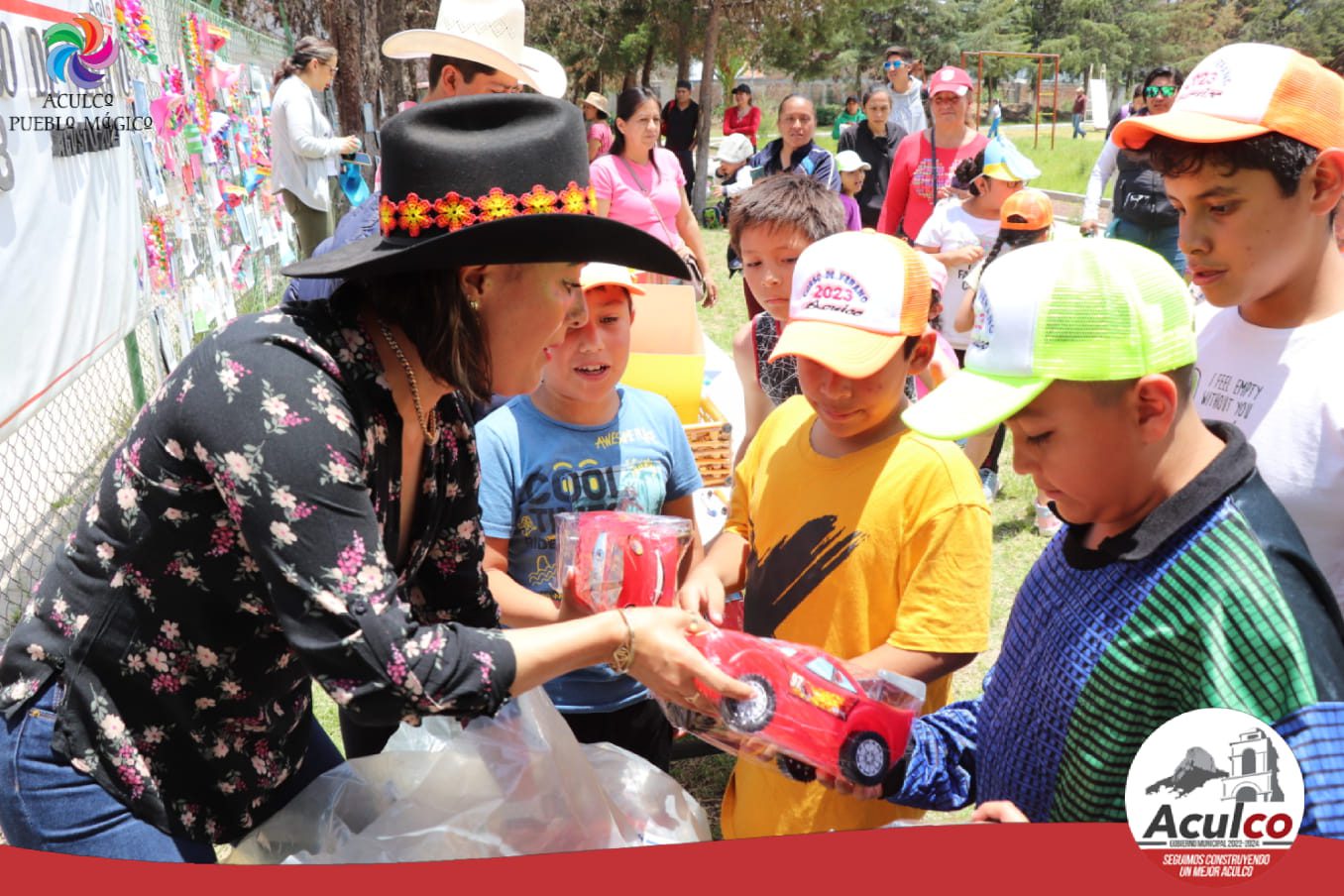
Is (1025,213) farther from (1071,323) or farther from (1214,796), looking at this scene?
(1214,796)

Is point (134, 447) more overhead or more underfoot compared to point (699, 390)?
more overhead

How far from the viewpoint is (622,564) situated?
2.17m

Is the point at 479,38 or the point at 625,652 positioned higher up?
the point at 479,38

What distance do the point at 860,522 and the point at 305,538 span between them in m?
1.17

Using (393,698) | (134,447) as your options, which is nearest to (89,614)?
(134,447)

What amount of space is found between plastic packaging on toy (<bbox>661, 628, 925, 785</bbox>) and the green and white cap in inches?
20.9

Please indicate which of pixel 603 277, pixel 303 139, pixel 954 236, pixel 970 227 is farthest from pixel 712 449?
pixel 303 139

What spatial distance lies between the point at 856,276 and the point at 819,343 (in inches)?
7.1

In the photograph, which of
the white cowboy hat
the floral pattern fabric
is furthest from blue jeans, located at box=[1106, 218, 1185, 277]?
the floral pattern fabric

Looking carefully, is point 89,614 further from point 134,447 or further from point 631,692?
point 631,692

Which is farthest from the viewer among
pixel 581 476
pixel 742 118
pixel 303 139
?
pixel 742 118

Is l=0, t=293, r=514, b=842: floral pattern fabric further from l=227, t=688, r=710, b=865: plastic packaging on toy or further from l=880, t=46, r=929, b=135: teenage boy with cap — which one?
l=880, t=46, r=929, b=135: teenage boy with cap

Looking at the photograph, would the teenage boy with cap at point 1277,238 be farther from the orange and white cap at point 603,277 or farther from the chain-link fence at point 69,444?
the chain-link fence at point 69,444

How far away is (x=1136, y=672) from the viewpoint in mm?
1417
